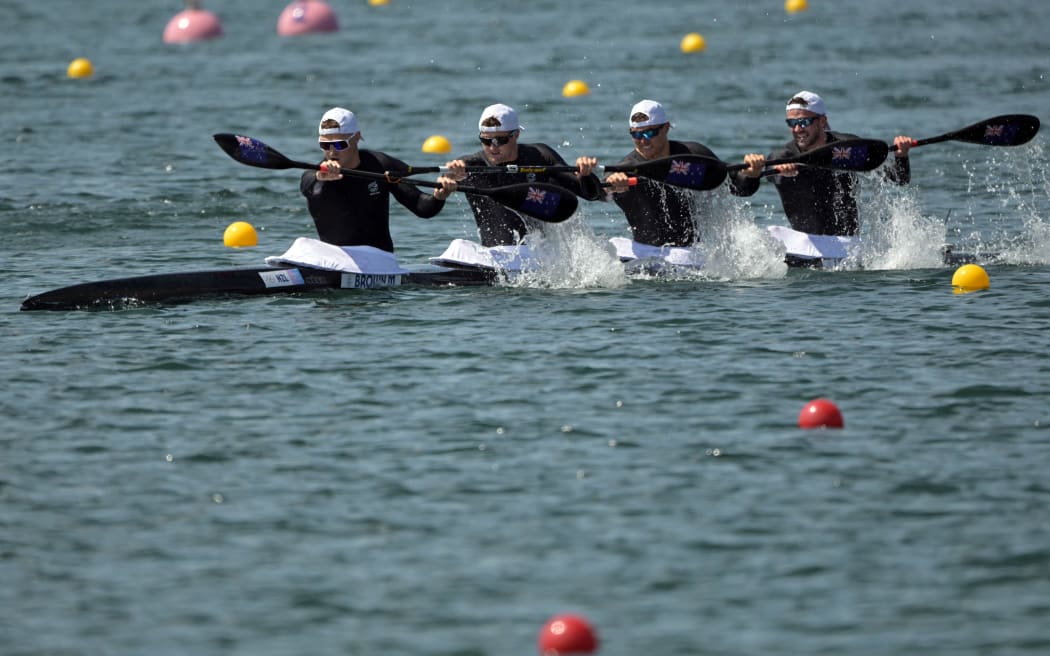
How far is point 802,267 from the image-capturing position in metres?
15.9

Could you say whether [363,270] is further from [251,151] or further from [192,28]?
[192,28]

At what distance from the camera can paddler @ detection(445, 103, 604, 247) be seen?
49.4 ft

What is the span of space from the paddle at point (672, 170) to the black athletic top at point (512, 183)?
134mm

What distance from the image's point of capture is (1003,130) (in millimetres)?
17062

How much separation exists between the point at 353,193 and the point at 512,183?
4.98ft

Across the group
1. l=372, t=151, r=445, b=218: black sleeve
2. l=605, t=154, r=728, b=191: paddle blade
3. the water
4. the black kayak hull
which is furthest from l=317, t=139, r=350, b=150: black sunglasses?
l=605, t=154, r=728, b=191: paddle blade

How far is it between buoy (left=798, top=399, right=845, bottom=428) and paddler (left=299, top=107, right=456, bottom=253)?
5.21 meters

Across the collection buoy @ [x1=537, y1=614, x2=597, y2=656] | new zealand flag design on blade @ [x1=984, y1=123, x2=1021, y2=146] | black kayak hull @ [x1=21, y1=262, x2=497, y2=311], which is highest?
new zealand flag design on blade @ [x1=984, y1=123, x2=1021, y2=146]

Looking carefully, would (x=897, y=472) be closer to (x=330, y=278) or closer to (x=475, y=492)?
(x=475, y=492)

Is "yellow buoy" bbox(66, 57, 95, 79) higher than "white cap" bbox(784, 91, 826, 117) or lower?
higher

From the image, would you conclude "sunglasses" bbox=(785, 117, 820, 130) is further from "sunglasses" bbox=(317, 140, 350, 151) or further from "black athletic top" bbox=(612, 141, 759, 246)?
"sunglasses" bbox=(317, 140, 350, 151)

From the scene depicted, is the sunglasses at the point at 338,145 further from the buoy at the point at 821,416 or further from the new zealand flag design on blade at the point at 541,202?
the buoy at the point at 821,416

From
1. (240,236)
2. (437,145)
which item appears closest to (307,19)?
(437,145)

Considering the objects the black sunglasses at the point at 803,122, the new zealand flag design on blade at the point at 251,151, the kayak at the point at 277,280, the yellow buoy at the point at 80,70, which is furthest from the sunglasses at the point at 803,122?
the yellow buoy at the point at 80,70
